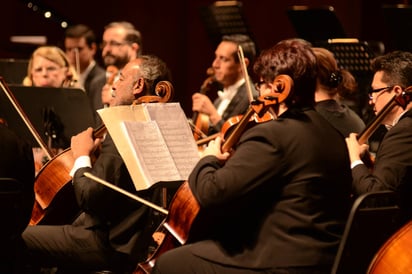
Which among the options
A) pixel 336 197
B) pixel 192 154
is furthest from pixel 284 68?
pixel 192 154

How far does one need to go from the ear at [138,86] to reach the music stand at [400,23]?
1.96 m

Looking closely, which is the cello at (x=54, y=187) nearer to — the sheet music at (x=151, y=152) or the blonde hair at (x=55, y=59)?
the sheet music at (x=151, y=152)

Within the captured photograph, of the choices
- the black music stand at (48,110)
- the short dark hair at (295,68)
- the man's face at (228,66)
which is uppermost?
the short dark hair at (295,68)

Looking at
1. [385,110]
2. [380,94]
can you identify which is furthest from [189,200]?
[380,94]

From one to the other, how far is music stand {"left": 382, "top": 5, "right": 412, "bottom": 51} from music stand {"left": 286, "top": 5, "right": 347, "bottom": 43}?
19.3 inches

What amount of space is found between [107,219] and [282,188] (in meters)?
1.16

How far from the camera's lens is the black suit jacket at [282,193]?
2715mm

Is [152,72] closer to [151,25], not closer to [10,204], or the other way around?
[10,204]

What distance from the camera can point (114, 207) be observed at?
3.65 m

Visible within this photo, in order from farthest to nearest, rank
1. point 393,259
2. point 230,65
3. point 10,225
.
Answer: point 230,65 < point 10,225 < point 393,259

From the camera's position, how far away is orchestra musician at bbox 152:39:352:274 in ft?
8.93

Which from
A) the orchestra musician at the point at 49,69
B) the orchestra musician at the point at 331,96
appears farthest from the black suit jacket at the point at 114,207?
the orchestra musician at the point at 49,69

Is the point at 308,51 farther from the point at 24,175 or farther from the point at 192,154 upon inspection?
the point at 24,175

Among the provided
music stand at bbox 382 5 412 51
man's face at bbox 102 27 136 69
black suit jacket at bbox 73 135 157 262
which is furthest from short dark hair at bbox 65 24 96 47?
black suit jacket at bbox 73 135 157 262
